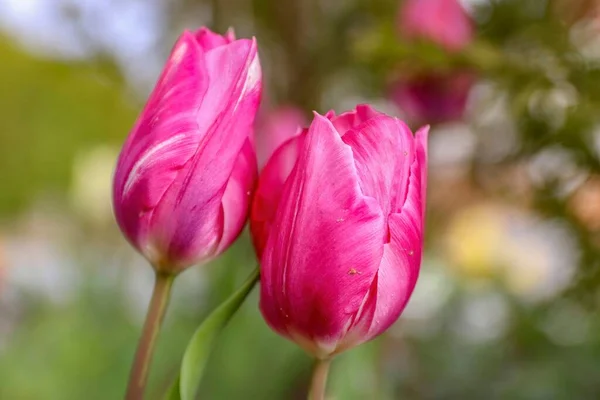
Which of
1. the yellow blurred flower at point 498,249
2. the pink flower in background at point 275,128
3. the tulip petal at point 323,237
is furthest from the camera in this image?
the yellow blurred flower at point 498,249

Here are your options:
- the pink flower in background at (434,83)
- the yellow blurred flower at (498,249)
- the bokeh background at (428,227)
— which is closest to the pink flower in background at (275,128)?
the bokeh background at (428,227)

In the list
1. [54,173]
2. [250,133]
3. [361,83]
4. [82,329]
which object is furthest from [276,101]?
[54,173]

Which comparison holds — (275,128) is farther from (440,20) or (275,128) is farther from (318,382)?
(318,382)

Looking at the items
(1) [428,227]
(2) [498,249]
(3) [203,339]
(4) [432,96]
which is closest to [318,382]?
(3) [203,339]

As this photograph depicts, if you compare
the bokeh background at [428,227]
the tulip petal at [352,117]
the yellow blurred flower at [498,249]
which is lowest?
the yellow blurred flower at [498,249]

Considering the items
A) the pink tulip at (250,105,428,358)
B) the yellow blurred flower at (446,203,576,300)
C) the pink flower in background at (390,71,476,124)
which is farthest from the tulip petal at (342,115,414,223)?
the yellow blurred flower at (446,203,576,300)

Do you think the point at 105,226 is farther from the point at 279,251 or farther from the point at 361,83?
the point at 279,251

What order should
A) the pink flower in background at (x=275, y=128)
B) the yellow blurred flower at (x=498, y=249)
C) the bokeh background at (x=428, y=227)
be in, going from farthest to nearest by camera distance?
the yellow blurred flower at (x=498, y=249)
the pink flower in background at (x=275, y=128)
the bokeh background at (x=428, y=227)

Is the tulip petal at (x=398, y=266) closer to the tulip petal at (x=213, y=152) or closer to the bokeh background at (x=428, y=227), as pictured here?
the tulip petal at (x=213, y=152)
